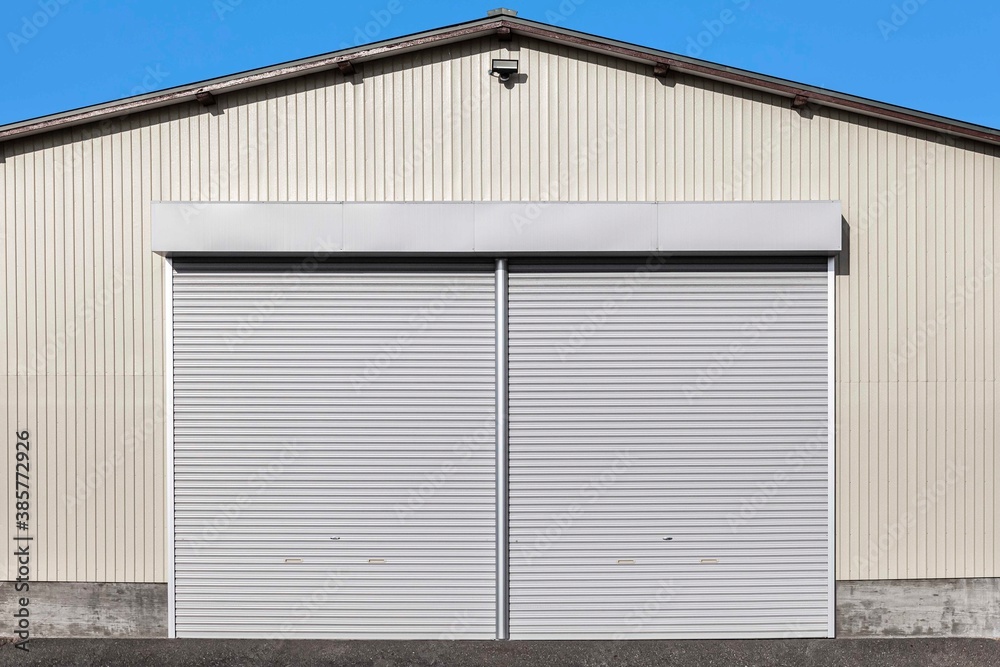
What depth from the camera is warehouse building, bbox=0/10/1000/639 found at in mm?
7547

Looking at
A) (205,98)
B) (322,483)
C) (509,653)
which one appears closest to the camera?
(509,653)

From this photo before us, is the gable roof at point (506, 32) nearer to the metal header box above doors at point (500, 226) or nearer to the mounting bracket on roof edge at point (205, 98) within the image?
the mounting bracket on roof edge at point (205, 98)

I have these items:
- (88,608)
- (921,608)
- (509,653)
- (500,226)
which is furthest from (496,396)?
(921,608)

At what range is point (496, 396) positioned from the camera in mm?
7605

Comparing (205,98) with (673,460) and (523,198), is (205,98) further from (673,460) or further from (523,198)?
(673,460)

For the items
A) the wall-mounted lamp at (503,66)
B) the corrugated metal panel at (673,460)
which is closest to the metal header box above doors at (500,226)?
the corrugated metal panel at (673,460)

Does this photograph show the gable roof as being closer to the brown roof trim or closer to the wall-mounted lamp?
the brown roof trim

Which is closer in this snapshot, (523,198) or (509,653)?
(509,653)

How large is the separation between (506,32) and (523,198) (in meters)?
1.83

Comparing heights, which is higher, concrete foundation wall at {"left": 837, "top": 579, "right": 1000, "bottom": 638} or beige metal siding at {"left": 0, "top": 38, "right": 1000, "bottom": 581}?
beige metal siding at {"left": 0, "top": 38, "right": 1000, "bottom": 581}

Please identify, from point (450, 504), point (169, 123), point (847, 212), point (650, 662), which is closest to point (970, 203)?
point (847, 212)

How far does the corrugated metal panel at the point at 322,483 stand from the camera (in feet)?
24.8

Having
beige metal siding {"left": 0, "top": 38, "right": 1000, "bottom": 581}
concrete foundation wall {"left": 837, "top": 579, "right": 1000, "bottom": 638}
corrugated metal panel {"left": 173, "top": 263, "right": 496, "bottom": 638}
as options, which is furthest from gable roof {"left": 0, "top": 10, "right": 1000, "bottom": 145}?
concrete foundation wall {"left": 837, "top": 579, "right": 1000, "bottom": 638}

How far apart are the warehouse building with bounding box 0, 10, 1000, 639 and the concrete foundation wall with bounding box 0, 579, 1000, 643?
0.03m
